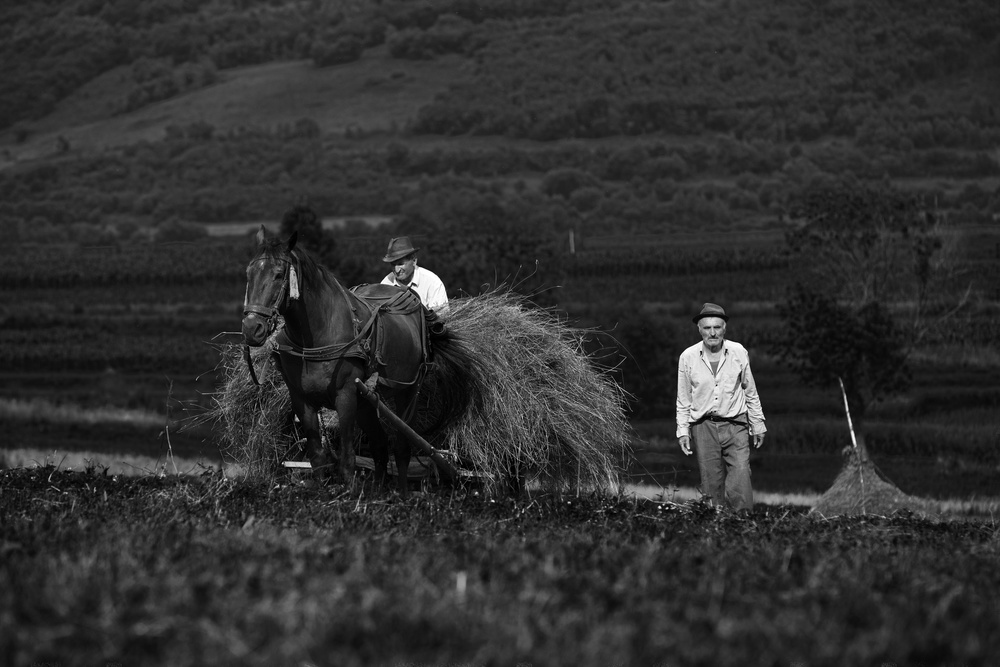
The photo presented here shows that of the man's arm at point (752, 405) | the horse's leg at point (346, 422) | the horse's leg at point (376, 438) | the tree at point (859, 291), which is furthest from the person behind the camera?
the tree at point (859, 291)

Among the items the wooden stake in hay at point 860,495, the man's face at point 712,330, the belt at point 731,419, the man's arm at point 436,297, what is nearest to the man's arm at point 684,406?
the belt at point 731,419

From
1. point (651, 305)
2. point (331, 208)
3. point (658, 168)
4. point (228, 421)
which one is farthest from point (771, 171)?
point (228, 421)

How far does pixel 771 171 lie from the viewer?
195 meters

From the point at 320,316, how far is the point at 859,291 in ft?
135

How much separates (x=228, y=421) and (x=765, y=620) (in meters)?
8.18

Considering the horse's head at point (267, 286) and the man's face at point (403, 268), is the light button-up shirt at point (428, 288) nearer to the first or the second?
the man's face at point (403, 268)

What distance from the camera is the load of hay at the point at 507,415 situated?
11727 millimetres

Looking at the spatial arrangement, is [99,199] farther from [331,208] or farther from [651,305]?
[651,305]

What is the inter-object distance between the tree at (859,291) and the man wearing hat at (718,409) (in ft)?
81.5

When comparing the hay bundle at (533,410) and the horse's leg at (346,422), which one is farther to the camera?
the hay bundle at (533,410)

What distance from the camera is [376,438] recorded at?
11.9 metres

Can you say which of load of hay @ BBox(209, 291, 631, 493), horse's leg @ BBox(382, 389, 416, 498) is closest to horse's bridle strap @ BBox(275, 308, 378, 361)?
load of hay @ BBox(209, 291, 631, 493)

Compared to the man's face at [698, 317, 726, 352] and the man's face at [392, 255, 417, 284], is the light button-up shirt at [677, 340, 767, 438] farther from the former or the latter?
the man's face at [392, 255, 417, 284]

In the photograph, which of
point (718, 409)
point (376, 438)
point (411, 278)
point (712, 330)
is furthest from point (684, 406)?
point (411, 278)
